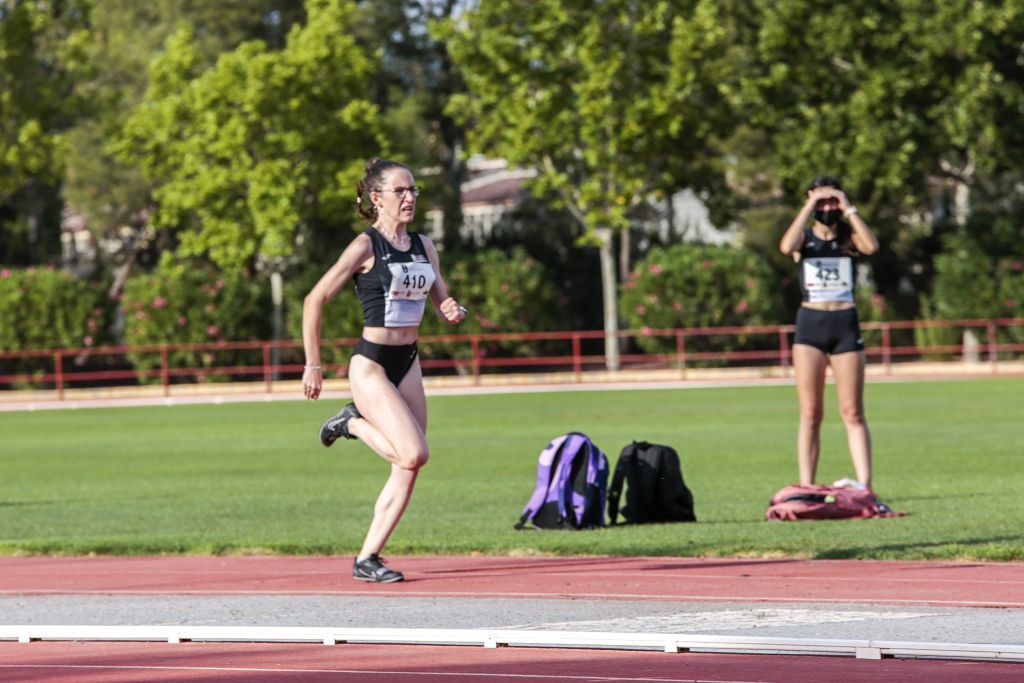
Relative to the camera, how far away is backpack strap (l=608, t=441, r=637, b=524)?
527 inches

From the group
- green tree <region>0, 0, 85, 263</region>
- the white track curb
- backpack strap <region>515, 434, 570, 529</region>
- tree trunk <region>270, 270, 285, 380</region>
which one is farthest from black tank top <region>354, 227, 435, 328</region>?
green tree <region>0, 0, 85, 263</region>

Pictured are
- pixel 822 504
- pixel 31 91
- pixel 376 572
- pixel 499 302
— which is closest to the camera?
pixel 376 572

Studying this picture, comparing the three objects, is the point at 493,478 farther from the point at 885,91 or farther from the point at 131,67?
the point at 131,67

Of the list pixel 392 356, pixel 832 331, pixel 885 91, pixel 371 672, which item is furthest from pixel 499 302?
pixel 371 672

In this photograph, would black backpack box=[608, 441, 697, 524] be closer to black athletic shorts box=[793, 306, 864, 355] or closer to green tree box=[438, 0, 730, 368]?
black athletic shorts box=[793, 306, 864, 355]

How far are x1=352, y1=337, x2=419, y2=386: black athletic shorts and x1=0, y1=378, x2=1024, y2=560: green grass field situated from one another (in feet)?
7.58

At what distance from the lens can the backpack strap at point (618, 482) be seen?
1338 centimetres

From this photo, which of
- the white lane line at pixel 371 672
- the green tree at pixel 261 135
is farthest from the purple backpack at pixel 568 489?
the green tree at pixel 261 135

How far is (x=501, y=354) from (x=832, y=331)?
116ft

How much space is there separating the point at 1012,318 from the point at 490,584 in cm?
3733

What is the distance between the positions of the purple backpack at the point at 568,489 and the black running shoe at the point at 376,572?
2934 millimetres

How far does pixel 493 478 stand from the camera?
18453 millimetres

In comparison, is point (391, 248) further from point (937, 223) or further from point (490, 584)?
point (937, 223)

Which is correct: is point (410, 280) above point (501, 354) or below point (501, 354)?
above
